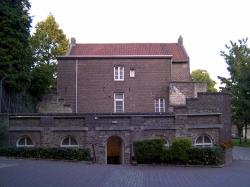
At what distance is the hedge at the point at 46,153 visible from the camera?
100ft

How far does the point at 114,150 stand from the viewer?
118ft

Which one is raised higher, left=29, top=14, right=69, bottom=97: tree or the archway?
left=29, top=14, right=69, bottom=97: tree

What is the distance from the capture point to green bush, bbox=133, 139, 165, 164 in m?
29.7

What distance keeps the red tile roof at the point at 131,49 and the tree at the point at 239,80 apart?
7684 mm

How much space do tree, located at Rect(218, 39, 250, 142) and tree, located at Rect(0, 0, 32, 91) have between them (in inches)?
972

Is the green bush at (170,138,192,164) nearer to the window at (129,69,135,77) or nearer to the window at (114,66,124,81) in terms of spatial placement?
the window at (129,69,135,77)

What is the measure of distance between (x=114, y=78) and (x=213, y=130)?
1562 cm

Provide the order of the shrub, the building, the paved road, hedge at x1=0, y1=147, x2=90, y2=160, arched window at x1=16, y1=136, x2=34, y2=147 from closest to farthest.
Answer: the paved road, hedge at x1=0, y1=147, x2=90, y2=160, the shrub, the building, arched window at x1=16, y1=136, x2=34, y2=147

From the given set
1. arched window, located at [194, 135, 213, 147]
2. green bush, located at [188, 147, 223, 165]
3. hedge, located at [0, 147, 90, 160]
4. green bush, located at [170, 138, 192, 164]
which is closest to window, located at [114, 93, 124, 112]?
arched window, located at [194, 135, 213, 147]

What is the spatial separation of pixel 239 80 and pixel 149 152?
29628 mm

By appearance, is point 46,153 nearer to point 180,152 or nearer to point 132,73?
point 180,152

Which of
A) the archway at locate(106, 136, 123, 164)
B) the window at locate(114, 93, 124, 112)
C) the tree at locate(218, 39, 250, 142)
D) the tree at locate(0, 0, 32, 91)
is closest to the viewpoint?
the archway at locate(106, 136, 123, 164)

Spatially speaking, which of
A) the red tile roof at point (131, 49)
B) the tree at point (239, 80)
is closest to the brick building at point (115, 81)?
the red tile roof at point (131, 49)

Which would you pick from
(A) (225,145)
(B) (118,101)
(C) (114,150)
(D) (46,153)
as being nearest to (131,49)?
(B) (118,101)
